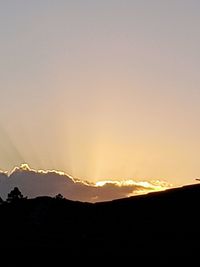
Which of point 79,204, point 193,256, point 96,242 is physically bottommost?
point 193,256

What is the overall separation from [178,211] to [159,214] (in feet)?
2.35

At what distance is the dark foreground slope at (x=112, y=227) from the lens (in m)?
22.8

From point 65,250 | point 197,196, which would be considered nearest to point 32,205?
point 65,250

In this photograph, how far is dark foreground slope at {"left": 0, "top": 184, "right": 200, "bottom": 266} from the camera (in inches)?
896

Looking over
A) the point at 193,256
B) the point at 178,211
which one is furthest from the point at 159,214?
the point at 193,256

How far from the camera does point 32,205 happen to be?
27.8 meters

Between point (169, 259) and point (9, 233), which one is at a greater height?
point (9, 233)

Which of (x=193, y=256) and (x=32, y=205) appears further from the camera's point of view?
(x=32, y=205)

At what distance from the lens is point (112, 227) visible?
2448 cm

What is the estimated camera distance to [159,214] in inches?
936

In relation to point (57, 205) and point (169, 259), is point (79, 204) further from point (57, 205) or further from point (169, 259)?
point (169, 259)

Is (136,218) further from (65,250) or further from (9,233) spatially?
(9,233)

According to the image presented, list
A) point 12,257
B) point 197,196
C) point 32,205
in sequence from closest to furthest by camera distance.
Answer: point 197,196, point 12,257, point 32,205

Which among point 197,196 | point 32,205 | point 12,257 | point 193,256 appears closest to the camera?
point 193,256
